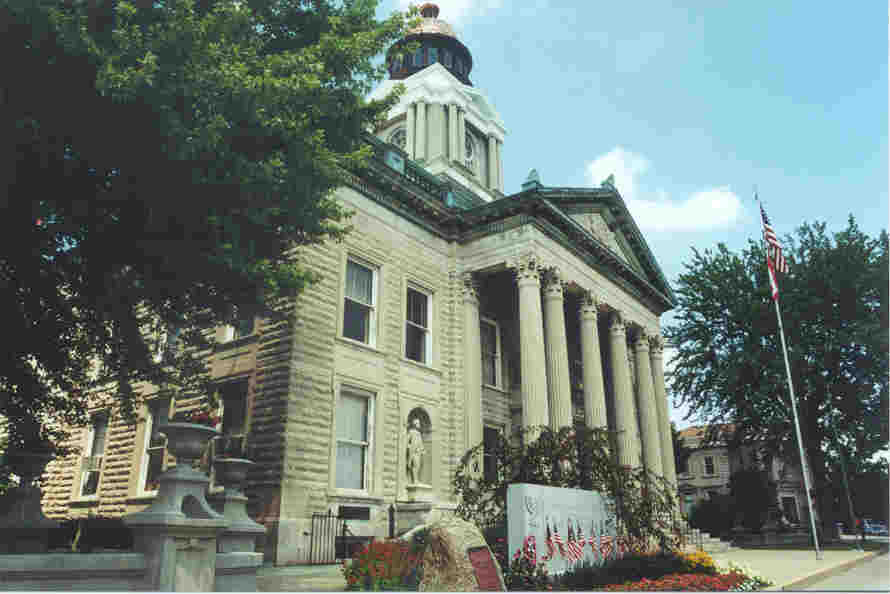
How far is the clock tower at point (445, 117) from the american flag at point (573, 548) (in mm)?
23612

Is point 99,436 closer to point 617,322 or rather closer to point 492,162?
point 617,322

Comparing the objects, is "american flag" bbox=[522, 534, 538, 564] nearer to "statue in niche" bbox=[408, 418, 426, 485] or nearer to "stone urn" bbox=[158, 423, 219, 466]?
"stone urn" bbox=[158, 423, 219, 466]

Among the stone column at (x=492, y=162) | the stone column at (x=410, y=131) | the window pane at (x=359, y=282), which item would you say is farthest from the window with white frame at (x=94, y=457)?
the stone column at (x=492, y=162)

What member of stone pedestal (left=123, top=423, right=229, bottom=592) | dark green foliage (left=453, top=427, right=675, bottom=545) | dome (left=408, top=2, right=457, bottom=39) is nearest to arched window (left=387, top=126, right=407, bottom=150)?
dome (left=408, top=2, right=457, bottom=39)

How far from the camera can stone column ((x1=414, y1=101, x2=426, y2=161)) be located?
124 feet

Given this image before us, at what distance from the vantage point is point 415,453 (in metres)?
20.7

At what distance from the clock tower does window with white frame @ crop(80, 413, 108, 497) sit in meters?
19.5

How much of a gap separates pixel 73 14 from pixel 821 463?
41.0m

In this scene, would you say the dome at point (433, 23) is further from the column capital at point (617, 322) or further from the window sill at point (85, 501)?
the window sill at point (85, 501)

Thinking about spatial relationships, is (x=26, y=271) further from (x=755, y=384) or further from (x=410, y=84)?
(x=755, y=384)

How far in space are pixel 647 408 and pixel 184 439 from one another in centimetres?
2528

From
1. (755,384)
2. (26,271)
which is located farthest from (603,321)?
(26,271)

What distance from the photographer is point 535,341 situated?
73.4ft

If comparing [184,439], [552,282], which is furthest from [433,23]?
[184,439]
